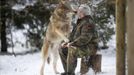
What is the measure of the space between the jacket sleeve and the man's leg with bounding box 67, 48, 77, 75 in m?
0.17

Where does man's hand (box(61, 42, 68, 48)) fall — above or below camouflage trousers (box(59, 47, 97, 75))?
above

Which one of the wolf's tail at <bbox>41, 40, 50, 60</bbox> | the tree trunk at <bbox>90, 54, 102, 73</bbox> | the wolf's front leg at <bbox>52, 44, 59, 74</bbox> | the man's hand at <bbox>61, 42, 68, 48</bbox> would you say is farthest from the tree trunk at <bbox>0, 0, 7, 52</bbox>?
the tree trunk at <bbox>90, 54, 102, 73</bbox>

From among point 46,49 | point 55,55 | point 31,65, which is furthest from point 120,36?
point 31,65

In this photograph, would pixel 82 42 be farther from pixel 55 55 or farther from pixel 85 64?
pixel 55 55

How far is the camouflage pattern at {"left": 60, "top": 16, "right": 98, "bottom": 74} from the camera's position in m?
7.55

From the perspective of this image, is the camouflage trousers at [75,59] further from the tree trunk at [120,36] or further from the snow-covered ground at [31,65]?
the tree trunk at [120,36]

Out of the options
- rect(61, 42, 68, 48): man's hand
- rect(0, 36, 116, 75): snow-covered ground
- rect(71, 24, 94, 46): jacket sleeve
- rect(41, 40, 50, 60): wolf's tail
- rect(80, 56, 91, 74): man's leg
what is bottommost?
rect(0, 36, 116, 75): snow-covered ground

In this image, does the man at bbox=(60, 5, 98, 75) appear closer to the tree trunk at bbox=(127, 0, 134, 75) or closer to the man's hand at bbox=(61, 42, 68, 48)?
the man's hand at bbox=(61, 42, 68, 48)

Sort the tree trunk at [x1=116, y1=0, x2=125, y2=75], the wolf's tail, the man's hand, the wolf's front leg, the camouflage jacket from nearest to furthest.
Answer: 1. the tree trunk at [x1=116, y1=0, x2=125, y2=75]
2. the camouflage jacket
3. the man's hand
4. the wolf's tail
5. the wolf's front leg

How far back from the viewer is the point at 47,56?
833 cm

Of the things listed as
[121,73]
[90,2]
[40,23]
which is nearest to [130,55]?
[121,73]

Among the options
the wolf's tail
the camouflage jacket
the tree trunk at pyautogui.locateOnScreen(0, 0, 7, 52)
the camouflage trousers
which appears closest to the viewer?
the camouflage jacket

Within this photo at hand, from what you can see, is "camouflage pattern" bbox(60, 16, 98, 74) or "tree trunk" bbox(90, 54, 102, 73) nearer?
"camouflage pattern" bbox(60, 16, 98, 74)

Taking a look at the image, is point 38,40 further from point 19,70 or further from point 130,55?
point 130,55
